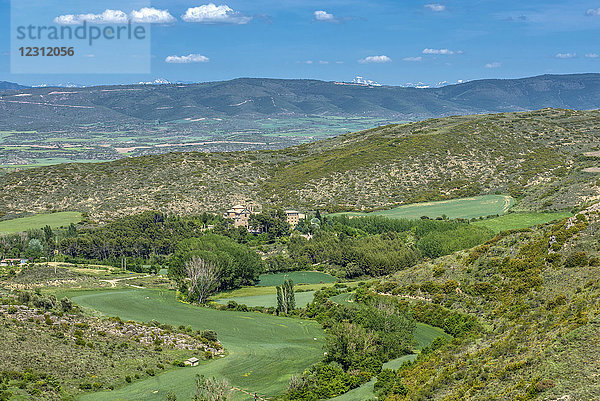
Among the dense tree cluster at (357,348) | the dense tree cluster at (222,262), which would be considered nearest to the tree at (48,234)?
the dense tree cluster at (222,262)

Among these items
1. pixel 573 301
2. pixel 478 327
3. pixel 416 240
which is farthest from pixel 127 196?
pixel 573 301

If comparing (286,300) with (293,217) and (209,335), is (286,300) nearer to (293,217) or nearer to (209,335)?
(209,335)

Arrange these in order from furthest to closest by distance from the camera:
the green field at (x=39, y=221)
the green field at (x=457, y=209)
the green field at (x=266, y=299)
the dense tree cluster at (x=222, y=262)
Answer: the green field at (x=457, y=209) < the green field at (x=39, y=221) < the dense tree cluster at (x=222, y=262) < the green field at (x=266, y=299)

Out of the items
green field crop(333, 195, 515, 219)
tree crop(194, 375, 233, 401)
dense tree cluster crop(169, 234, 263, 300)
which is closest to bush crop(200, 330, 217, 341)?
tree crop(194, 375, 233, 401)

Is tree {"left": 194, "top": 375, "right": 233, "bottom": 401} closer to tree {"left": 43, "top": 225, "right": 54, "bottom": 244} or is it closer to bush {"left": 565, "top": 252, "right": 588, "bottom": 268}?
bush {"left": 565, "top": 252, "right": 588, "bottom": 268}

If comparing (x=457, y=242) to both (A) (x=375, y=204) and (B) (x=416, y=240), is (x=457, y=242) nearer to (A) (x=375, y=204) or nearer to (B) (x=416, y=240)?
(B) (x=416, y=240)

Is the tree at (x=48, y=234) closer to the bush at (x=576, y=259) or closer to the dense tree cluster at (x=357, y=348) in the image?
the dense tree cluster at (x=357, y=348)
